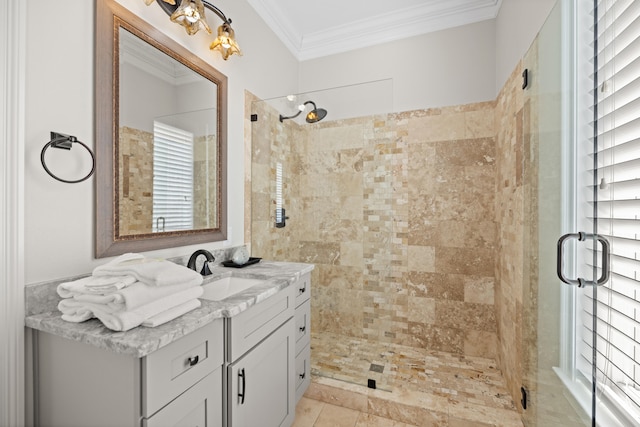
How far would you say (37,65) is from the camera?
96 cm

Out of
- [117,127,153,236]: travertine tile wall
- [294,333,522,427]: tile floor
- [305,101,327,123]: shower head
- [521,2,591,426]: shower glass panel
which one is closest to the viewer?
[521,2,591,426]: shower glass panel

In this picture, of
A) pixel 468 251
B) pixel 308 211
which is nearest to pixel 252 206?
pixel 308 211

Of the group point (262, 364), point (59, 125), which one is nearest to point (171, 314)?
point (262, 364)

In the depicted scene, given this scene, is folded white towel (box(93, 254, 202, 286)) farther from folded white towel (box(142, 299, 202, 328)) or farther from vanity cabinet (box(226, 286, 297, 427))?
vanity cabinet (box(226, 286, 297, 427))

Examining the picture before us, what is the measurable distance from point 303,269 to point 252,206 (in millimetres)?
689

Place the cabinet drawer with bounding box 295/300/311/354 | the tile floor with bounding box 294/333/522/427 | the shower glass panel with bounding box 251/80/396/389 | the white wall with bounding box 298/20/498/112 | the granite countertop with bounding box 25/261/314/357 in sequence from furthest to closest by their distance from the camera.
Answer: the white wall with bounding box 298/20/498/112, the shower glass panel with bounding box 251/80/396/389, the cabinet drawer with bounding box 295/300/311/354, the tile floor with bounding box 294/333/522/427, the granite countertop with bounding box 25/261/314/357

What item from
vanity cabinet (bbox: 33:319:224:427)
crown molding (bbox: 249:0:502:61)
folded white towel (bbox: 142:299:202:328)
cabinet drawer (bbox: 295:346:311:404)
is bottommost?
cabinet drawer (bbox: 295:346:311:404)

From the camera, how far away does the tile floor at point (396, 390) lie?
5.30 ft

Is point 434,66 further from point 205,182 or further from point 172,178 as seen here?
point 172,178

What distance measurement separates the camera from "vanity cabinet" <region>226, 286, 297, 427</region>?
42.4 inches

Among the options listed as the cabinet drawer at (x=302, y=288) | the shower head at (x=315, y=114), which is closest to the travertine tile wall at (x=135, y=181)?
the cabinet drawer at (x=302, y=288)

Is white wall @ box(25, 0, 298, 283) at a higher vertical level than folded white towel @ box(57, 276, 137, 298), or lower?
higher

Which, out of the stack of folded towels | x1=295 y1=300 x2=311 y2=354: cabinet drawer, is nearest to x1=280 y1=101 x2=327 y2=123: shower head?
x1=295 y1=300 x2=311 y2=354: cabinet drawer

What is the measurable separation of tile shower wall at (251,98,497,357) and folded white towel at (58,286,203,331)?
1199 millimetres
